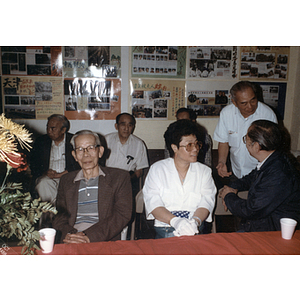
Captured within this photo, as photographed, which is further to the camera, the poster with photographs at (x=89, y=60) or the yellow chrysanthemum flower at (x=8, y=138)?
the poster with photographs at (x=89, y=60)

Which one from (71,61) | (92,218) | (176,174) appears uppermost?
(71,61)

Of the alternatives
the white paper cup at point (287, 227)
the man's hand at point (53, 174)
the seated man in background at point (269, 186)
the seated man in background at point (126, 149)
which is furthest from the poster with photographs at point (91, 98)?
the white paper cup at point (287, 227)

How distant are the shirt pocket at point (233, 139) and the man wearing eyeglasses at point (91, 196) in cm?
99

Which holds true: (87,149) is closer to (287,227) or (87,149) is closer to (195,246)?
(195,246)

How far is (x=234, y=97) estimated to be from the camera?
198 centimetres

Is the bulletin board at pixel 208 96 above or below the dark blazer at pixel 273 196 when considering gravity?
above

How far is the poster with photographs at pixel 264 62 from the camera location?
237cm

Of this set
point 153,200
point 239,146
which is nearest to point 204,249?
point 153,200

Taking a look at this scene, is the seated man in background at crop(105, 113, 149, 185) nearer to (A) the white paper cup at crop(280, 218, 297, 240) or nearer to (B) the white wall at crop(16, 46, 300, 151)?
(B) the white wall at crop(16, 46, 300, 151)

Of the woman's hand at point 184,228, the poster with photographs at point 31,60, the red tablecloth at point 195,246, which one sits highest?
the poster with photographs at point 31,60

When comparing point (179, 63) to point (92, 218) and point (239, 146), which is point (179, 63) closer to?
point (239, 146)

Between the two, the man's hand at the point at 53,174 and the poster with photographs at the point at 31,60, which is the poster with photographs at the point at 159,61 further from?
the man's hand at the point at 53,174
